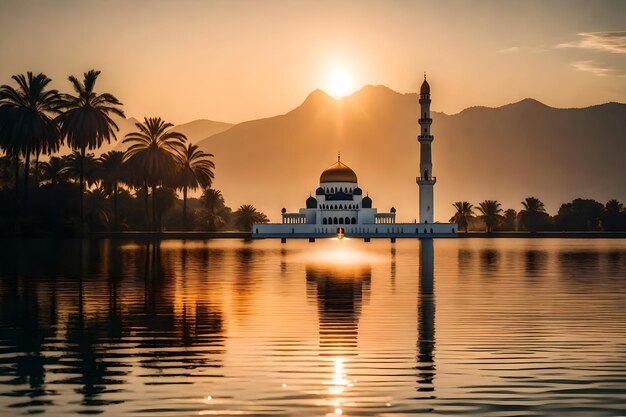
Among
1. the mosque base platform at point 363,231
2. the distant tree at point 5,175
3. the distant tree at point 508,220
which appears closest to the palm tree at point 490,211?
the mosque base platform at point 363,231

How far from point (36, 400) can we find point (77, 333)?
7.40 m

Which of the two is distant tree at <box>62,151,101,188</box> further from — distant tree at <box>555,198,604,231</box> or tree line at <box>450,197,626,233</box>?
distant tree at <box>555,198,604,231</box>

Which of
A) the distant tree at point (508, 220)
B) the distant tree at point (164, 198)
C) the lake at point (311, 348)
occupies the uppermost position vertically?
the distant tree at point (164, 198)

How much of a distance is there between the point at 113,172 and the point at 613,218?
77.7 metres

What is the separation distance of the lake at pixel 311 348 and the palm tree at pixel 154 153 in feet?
251

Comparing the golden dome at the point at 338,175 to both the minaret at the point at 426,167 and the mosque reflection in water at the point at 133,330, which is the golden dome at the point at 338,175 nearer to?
the minaret at the point at 426,167

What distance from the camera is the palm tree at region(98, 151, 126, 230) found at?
115062 millimetres

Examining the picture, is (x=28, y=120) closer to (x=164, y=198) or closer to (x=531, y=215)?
(x=164, y=198)

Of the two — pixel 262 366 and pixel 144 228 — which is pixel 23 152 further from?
pixel 262 366

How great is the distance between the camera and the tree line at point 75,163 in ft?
309

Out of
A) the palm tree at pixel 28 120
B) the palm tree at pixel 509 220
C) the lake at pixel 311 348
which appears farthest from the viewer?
the palm tree at pixel 509 220

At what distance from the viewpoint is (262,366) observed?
16422mm

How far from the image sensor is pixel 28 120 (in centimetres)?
9300

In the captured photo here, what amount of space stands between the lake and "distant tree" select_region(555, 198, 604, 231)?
383 feet
